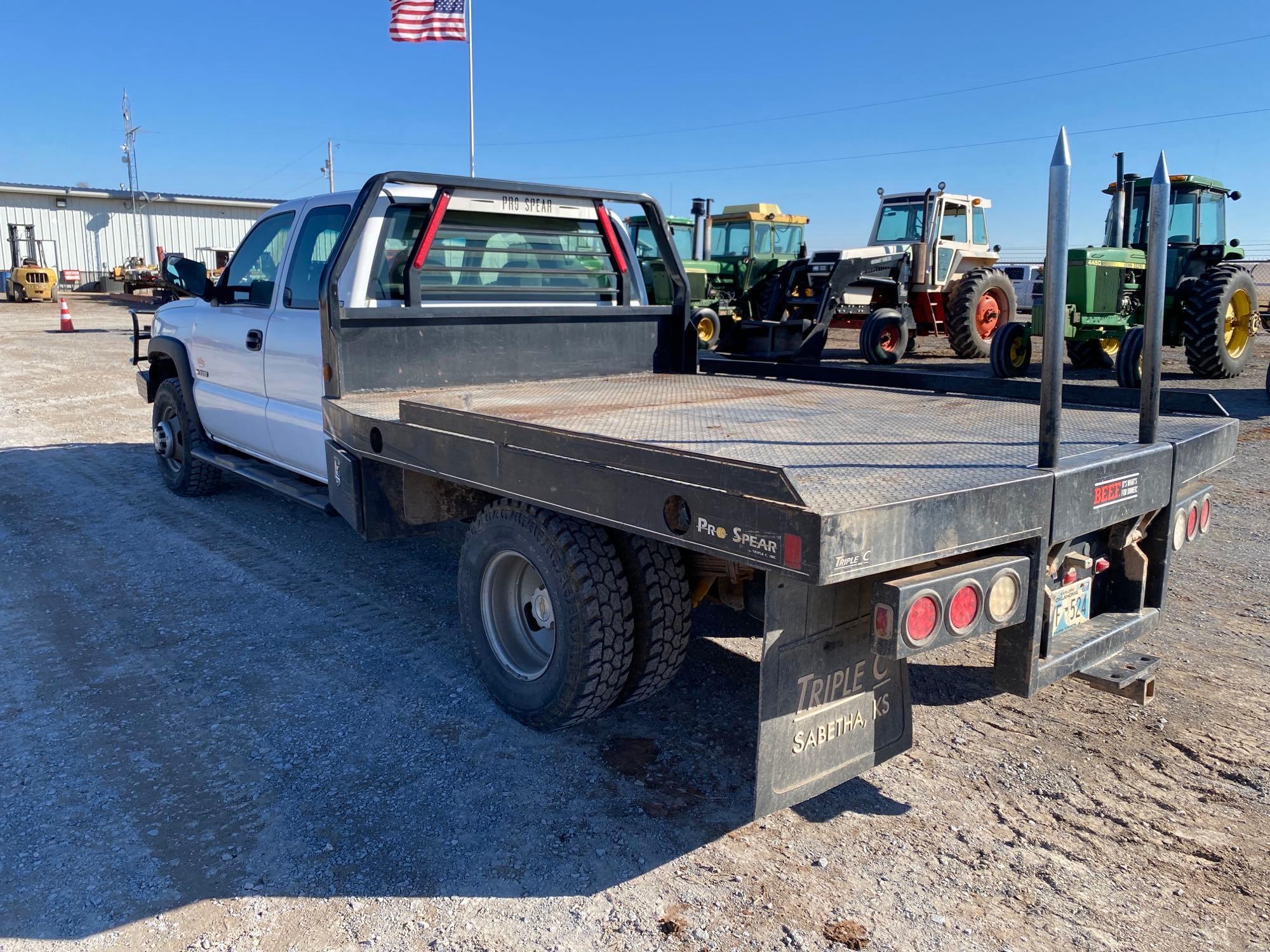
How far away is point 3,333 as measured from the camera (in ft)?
76.7

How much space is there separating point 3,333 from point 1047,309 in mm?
26305

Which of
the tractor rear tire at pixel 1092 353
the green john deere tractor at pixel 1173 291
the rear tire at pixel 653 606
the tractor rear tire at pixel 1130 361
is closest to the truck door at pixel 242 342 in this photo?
the rear tire at pixel 653 606

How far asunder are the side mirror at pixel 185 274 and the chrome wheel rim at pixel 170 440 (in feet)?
4.01

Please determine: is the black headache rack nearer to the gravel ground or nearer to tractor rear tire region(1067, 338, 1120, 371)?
the gravel ground

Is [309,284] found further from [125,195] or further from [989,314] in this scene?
[125,195]

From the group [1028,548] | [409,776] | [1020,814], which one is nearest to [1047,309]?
[1028,548]

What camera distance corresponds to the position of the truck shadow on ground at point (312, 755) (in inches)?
116

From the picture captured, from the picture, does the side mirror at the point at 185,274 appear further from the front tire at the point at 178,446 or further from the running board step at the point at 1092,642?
the running board step at the point at 1092,642

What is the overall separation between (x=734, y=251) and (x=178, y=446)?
15.9 metres

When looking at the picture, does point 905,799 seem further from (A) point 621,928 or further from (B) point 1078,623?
(A) point 621,928

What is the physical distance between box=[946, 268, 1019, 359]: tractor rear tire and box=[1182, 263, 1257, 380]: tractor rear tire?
10.3 ft

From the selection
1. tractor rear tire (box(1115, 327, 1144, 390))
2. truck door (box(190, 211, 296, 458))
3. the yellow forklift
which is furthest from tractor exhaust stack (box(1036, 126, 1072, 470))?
the yellow forklift

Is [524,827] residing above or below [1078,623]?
below

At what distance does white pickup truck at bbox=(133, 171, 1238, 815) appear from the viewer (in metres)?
2.67
